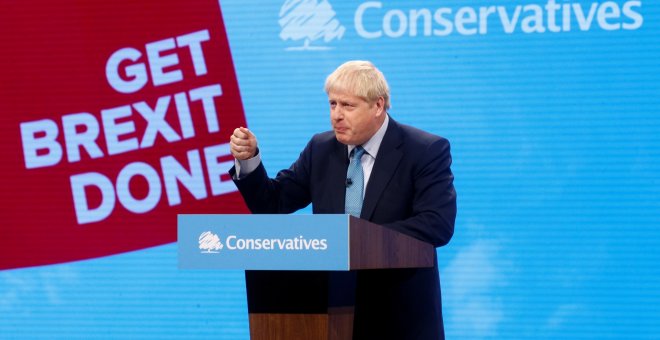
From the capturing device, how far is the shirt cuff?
2.32 m

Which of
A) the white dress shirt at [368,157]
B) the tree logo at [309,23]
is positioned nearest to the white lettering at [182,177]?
the tree logo at [309,23]

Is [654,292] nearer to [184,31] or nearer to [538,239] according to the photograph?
[538,239]

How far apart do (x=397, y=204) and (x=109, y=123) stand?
189 cm

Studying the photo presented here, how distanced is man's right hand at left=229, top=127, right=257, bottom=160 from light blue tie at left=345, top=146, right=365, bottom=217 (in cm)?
25

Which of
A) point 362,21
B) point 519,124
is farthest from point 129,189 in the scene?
point 519,124

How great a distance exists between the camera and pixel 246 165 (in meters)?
2.32

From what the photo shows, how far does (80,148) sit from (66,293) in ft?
1.92

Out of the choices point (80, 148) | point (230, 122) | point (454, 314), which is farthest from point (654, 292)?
point (80, 148)

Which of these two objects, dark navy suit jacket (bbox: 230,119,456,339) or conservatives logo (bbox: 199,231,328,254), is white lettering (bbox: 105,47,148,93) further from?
conservatives logo (bbox: 199,231,328,254)

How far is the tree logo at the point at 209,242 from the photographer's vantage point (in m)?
1.84

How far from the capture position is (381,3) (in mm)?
3686

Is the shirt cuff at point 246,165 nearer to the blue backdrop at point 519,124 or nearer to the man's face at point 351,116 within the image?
the man's face at point 351,116

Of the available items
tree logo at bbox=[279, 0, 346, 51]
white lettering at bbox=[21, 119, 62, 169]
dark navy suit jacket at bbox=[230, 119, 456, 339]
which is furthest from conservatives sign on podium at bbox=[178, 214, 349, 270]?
white lettering at bbox=[21, 119, 62, 169]

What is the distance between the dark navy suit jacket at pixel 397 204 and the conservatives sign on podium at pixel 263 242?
1.41ft
